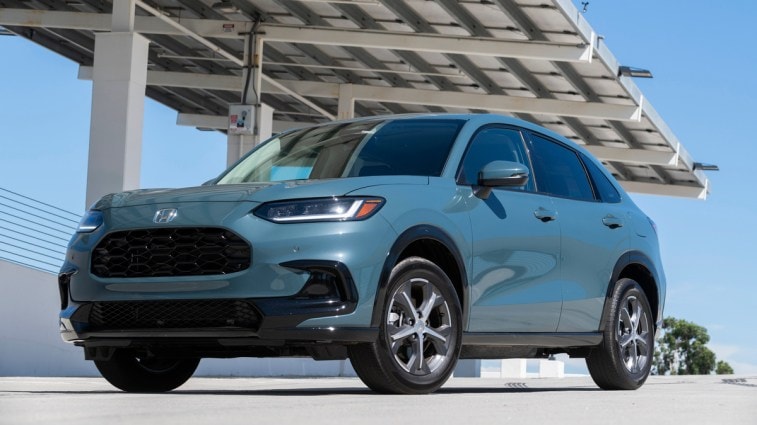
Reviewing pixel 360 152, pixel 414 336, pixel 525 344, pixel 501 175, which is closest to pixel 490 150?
pixel 501 175

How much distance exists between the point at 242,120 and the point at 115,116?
18.2 feet

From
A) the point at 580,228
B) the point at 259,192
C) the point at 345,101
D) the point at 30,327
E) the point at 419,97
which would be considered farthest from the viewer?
the point at 345,101

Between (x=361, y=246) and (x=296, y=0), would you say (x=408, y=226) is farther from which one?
(x=296, y=0)

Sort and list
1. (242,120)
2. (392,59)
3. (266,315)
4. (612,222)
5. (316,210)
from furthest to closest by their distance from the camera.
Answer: (392,59), (242,120), (612,222), (316,210), (266,315)

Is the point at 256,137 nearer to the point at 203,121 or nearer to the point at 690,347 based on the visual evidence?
the point at 203,121

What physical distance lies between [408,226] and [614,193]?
307 centimetres

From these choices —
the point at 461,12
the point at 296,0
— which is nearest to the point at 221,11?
the point at 296,0

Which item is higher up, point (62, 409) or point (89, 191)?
point (89, 191)

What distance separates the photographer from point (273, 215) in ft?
23.7

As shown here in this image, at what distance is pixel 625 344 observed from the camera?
32.0 feet

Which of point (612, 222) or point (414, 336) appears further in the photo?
point (612, 222)

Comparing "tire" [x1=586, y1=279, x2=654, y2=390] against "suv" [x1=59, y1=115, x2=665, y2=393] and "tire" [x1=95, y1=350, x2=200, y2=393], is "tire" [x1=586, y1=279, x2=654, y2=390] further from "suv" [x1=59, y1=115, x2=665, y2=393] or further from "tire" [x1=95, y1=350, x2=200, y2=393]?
"tire" [x1=95, y1=350, x2=200, y2=393]

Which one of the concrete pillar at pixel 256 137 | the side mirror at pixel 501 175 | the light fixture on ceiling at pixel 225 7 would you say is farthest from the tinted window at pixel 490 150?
the concrete pillar at pixel 256 137

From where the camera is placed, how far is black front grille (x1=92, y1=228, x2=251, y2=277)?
7.20 m
